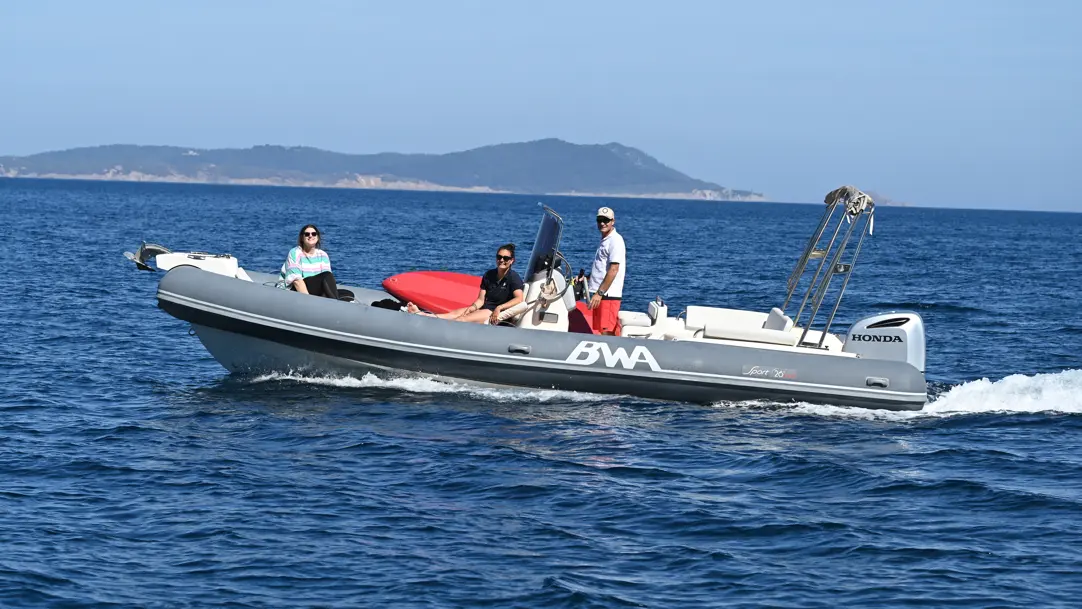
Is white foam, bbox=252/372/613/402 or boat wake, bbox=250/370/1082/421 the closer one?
boat wake, bbox=250/370/1082/421

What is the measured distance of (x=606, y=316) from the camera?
468 inches

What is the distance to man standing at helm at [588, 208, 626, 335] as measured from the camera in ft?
38.0

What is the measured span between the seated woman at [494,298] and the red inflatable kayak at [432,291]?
362 millimetres

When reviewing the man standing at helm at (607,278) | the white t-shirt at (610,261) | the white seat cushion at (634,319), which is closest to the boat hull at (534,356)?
the man standing at helm at (607,278)

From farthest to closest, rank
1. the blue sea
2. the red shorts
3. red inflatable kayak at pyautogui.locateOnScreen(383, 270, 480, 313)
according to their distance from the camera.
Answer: red inflatable kayak at pyautogui.locateOnScreen(383, 270, 480, 313)
the red shorts
the blue sea

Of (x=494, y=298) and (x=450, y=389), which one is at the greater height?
(x=494, y=298)

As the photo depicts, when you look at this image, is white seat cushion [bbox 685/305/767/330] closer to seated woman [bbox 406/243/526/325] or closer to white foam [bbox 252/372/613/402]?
white foam [bbox 252/372/613/402]

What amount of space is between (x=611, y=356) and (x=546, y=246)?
1.31 metres

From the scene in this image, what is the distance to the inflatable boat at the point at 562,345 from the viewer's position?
448 inches

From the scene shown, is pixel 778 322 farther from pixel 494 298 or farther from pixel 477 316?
pixel 477 316

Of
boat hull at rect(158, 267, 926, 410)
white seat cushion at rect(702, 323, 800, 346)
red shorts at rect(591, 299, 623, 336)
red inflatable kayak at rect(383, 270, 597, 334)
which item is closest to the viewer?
boat hull at rect(158, 267, 926, 410)

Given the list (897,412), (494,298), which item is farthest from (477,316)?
(897,412)

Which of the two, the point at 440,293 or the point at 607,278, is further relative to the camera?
the point at 440,293

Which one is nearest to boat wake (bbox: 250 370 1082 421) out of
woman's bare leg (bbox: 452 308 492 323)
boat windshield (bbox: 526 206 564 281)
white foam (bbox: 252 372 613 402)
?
white foam (bbox: 252 372 613 402)
